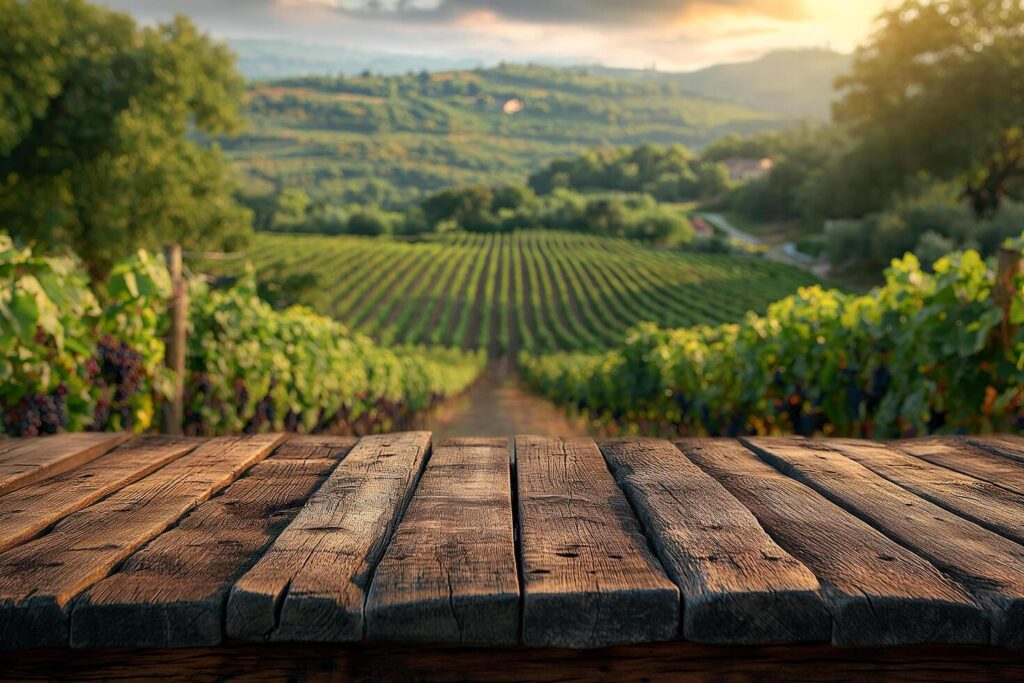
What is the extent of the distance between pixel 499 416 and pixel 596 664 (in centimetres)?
1840

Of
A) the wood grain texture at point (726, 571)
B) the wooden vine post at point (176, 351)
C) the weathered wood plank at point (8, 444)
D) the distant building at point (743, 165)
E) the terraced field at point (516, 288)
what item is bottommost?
the terraced field at point (516, 288)

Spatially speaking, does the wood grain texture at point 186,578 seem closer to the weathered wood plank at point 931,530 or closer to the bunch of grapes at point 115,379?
the weathered wood plank at point 931,530

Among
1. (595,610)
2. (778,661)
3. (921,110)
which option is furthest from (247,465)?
(921,110)

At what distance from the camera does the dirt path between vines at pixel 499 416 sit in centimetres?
1562

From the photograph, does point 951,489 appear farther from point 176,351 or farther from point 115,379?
point 176,351

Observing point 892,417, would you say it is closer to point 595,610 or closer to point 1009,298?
point 1009,298

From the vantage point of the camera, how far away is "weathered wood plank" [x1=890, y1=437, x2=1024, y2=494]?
74.4 inches

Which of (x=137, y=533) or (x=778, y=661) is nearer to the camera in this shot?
(x=778, y=661)

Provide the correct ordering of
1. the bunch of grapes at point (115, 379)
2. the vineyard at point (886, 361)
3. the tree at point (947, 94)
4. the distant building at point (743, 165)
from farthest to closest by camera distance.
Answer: the distant building at point (743, 165)
the tree at point (947, 94)
the bunch of grapes at point (115, 379)
the vineyard at point (886, 361)

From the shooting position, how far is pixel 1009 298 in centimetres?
362

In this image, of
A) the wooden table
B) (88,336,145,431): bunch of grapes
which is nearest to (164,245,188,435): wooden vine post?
(88,336,145,431): bunch of grapes

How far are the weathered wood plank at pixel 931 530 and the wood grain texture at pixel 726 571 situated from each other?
0.23 meters

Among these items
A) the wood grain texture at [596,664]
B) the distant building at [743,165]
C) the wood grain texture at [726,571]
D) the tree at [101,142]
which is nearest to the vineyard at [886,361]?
the wood grain texture at [726,571]

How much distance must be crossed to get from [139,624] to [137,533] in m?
0.29
